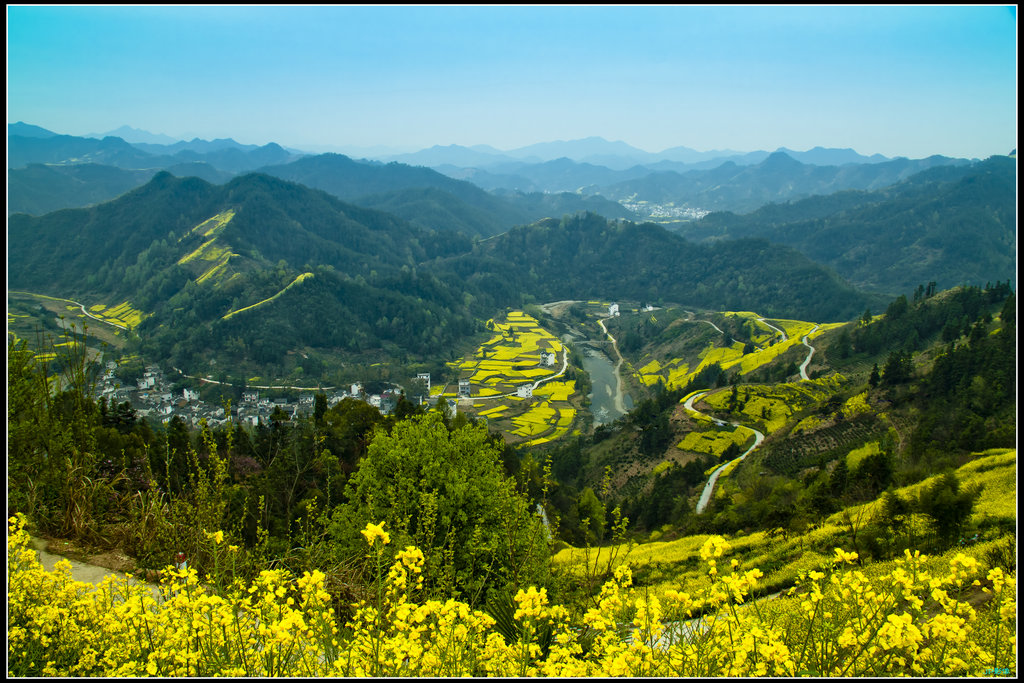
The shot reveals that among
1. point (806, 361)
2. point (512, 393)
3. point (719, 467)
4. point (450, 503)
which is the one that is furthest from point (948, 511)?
point (512, 393)

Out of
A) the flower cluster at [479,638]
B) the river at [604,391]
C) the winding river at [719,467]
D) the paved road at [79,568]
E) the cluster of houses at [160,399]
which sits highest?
the flower cluster at [479,638]

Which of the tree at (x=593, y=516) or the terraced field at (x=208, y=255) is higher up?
the terraced field at (x=208, y=255)

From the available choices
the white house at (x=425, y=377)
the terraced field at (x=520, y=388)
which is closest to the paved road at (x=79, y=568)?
the terraced field at (x=520, y=388)

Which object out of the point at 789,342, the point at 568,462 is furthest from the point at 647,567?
the point at 789,342

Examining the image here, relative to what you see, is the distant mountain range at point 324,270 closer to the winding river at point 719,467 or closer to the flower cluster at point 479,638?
the winding river at point 719,467

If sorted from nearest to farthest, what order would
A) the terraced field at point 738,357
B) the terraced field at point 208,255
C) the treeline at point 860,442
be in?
the treeline at point 860,442
the terraced field at point 738,357
the terraced field at point 208,255

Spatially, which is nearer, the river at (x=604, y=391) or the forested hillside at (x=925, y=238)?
the river at (x=604, y=391)

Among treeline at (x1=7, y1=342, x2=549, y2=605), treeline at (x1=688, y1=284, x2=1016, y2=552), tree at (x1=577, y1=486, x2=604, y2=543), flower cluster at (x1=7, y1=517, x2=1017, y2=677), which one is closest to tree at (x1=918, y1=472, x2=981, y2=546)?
treeline at (x1=688, y1=284, x2=1016, y2=552)
